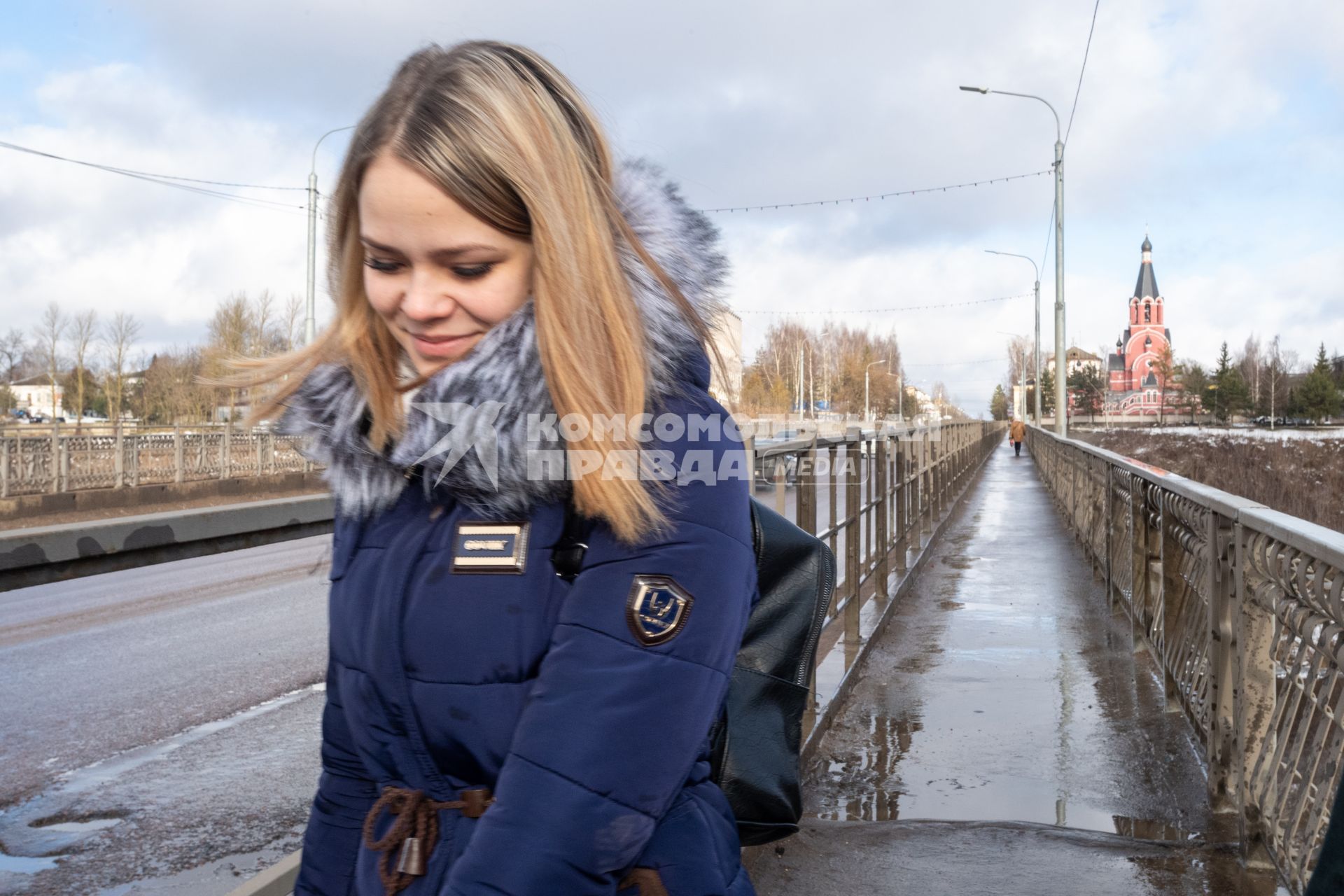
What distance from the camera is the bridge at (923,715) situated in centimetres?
309

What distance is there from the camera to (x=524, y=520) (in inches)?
48.6

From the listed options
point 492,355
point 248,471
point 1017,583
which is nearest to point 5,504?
point 248,471

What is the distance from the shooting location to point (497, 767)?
120 centimetres

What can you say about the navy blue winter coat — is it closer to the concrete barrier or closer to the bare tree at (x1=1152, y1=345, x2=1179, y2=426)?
the concrete barrier

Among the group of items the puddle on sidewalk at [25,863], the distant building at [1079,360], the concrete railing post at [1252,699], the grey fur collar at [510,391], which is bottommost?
the puddle on sidewalk at [25,863]

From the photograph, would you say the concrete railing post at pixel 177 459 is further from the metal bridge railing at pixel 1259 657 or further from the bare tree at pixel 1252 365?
the bare tree at pixel 1252 365

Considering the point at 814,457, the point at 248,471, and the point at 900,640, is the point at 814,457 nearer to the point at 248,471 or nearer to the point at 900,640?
the point at 900,640

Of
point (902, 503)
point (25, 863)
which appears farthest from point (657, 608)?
point (902, 503)

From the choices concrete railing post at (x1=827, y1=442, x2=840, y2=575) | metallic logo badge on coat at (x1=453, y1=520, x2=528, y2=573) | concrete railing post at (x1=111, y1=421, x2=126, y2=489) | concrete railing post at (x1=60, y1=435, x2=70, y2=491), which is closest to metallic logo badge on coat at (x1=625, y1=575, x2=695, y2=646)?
metallic logo badge on coat at (x1=453, y1=520, x2=528, y2=573)

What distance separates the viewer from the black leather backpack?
1.48 m

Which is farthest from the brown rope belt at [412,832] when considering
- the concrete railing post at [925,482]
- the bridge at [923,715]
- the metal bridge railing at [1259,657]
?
the concrete railing post at [925,482]

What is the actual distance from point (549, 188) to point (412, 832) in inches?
27.9

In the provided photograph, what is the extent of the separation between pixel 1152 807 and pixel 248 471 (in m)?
24.1

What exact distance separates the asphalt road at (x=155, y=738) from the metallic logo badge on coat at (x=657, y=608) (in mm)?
864
